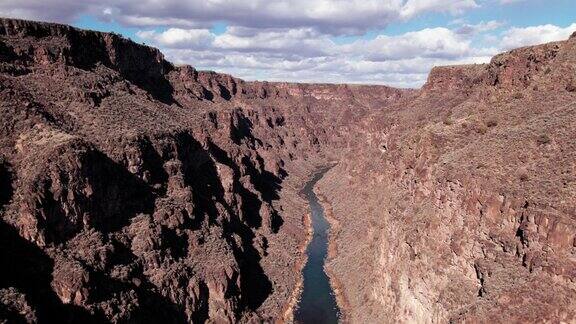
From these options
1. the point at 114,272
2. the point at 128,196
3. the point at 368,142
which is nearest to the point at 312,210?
the point at 368,142

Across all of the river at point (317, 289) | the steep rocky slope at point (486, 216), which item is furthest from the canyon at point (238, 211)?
the river at point (317, 289)

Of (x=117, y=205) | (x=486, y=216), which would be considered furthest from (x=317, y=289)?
(x=486, y=216)

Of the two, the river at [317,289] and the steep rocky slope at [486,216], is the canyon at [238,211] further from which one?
the river at [317,289]

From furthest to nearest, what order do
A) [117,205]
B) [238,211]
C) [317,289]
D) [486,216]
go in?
[238,211] < [317,289] < [117,205] < [486,216]

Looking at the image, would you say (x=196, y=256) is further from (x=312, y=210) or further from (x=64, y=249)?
(x=312, y=210)

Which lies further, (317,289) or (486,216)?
(317,289)

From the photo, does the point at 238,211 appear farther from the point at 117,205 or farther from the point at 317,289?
the point at 117,205

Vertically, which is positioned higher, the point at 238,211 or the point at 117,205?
the point at 117,205
